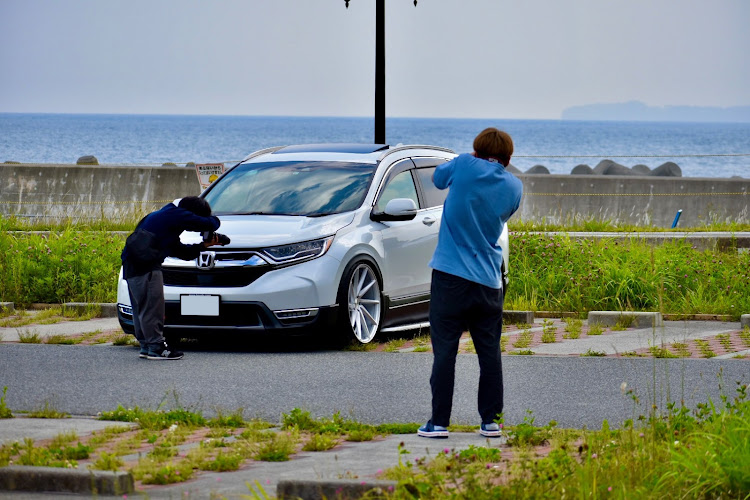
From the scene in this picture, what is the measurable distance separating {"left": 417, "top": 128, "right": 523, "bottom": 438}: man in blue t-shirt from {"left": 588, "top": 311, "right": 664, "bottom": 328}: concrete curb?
5.88m

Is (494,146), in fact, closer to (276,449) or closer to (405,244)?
(276,449)

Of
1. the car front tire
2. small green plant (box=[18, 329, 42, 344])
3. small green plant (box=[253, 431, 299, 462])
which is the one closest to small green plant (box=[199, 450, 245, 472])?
small green plant (box=[253, 431, 299, 462])

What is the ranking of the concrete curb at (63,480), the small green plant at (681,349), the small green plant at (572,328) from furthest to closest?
1. the small green plant at (572,328)
2. the small green plant at (681,349)
3. the concrete curb at (63,480)

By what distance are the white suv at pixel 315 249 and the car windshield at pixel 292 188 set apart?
1 centimetres

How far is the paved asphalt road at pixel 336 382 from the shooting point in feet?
27.0

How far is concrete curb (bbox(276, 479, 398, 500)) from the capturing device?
5.18m

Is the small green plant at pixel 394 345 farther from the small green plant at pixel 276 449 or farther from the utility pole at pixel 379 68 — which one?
the utility pole at pixel 379 68

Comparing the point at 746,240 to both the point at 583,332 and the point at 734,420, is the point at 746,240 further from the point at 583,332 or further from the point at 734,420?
the point at 734,420

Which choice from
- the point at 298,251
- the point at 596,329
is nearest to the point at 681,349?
the point at 596,329

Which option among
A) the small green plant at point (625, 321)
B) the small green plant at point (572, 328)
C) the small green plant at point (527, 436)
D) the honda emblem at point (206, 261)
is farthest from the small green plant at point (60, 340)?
the small green plant at point (527, 436)

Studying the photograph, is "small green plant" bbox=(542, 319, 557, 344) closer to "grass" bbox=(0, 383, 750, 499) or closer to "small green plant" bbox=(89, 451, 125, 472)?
"grass" bbox=(0, 383, 750, 499)

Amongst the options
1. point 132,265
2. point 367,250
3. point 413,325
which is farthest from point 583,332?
point 132,265

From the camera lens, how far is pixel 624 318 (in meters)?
12.9

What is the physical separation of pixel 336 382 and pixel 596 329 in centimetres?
392
